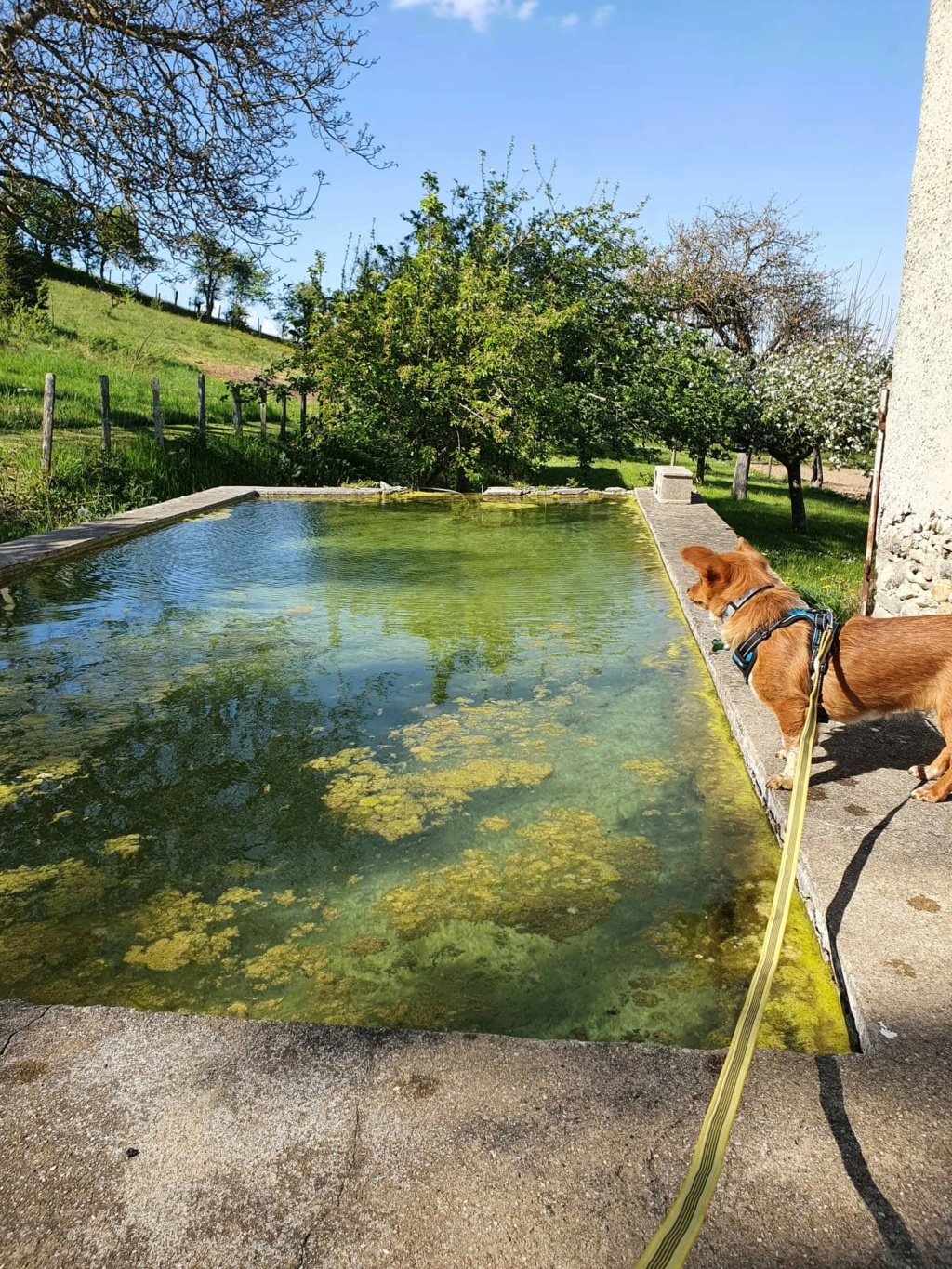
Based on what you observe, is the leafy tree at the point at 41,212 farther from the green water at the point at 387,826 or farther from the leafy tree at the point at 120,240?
the green water at the point at 387,826

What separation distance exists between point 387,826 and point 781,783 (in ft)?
4.57

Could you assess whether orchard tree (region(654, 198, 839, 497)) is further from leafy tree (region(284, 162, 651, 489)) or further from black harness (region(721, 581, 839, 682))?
black harness (region(721, 581, 839, 682))

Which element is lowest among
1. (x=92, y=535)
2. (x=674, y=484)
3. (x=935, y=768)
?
(x=935, y=768)

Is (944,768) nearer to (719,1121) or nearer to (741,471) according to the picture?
(719,1121)

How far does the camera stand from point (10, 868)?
2.87 metres

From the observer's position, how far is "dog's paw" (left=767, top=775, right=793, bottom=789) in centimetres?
306

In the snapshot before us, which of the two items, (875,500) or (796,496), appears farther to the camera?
(796,496)

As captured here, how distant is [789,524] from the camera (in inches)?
704

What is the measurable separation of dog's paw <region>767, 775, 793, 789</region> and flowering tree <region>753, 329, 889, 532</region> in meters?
12.8

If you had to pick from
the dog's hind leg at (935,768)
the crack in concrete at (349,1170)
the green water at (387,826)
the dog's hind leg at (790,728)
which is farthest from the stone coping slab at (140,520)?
the dog's hind leg at (935,768)

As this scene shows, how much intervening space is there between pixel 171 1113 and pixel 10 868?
1.56 m

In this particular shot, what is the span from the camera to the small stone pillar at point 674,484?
37.9 ft

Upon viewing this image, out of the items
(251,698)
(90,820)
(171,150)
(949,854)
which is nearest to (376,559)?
(251,698)

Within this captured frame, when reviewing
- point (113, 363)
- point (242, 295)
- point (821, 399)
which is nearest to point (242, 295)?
point (242, 295)
